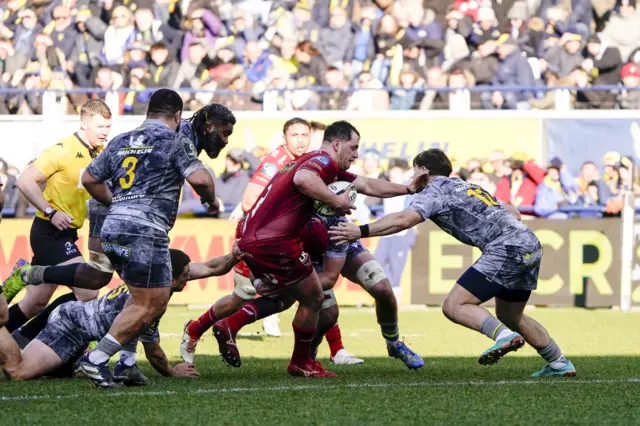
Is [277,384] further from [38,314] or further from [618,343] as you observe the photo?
[618,343]

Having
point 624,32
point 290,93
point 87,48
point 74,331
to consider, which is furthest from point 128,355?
point 624,32

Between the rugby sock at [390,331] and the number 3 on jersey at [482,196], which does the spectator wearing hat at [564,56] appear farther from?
the number 3 on jersey at [482,196]

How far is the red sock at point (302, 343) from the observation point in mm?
9055

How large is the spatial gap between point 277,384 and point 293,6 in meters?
14.2

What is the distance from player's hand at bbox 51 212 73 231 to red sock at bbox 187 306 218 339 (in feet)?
4.48

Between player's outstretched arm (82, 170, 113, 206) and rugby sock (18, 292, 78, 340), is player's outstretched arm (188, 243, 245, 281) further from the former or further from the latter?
rugby sock (18, 292, 78, 340)

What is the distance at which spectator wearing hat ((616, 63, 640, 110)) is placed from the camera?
20094mm

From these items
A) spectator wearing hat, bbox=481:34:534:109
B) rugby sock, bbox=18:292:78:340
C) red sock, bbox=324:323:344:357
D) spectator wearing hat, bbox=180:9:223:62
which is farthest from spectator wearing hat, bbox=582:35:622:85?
rugby sock, bbox=18:292:78:340

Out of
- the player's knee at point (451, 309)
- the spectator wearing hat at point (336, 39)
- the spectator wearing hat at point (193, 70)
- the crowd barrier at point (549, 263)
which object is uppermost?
the spectator wearing hat at point (336, 39)

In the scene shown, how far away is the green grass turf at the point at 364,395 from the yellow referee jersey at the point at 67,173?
165 cm

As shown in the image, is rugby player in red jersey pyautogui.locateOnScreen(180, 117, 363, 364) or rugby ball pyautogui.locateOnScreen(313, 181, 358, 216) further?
rugby player in red jersey pyautogui.locateOnScreen(180, 117, 363, 364)

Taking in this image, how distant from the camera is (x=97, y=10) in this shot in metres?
21.8

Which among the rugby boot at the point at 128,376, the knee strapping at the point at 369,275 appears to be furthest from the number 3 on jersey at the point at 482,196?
the rugby boot at the point at 128,376

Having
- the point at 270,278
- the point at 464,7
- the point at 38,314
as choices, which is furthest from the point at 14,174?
the point at 270,278
